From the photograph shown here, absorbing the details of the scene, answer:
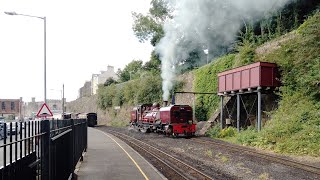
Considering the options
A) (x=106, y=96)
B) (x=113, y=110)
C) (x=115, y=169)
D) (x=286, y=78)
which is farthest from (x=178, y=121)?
(x=106, y=96)

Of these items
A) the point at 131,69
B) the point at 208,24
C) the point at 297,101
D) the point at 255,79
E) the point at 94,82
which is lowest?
the point at 297,101

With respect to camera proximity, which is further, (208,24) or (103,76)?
(103,76)

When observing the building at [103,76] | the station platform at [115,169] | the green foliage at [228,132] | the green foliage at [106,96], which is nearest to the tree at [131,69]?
the green foliage at [106,96]

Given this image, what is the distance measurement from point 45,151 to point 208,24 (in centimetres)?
3365

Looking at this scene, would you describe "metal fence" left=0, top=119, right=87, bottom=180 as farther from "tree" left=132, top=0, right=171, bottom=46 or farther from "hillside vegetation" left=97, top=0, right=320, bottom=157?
"tree" left=132, top=0, right=171, bottom=46

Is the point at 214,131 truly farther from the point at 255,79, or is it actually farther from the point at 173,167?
the point at 173,167

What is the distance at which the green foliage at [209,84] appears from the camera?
30.9 meters

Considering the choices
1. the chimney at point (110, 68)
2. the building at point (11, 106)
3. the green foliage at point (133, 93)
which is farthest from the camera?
the chimney at point (110, 68)

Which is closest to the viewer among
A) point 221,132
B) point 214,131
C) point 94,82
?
point 221,132

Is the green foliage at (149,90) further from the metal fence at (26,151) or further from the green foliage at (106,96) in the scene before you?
the metal fence at (26,151)

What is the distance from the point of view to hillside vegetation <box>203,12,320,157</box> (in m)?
16.1

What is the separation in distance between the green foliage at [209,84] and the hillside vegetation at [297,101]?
7.57 metres

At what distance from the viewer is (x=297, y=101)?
65.7 ft

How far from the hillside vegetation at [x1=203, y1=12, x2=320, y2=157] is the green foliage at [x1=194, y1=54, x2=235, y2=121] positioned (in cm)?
757
